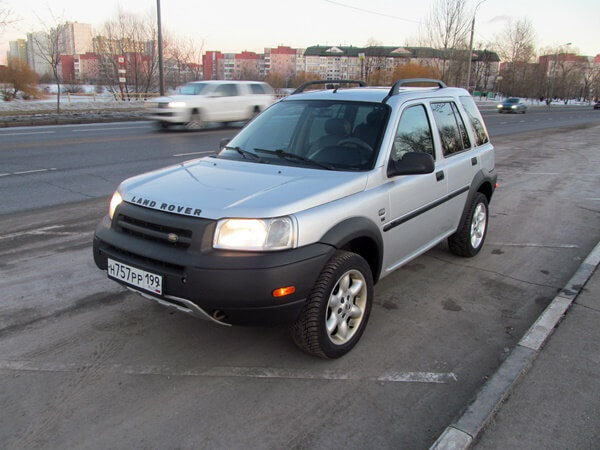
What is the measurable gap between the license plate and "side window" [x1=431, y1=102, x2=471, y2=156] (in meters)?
2.88

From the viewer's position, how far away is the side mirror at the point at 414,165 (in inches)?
140

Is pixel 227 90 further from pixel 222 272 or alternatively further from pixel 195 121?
pixel 222 272

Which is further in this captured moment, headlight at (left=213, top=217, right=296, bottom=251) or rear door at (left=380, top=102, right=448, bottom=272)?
rear door at (left=380, top=102, right=448, bottom=272)

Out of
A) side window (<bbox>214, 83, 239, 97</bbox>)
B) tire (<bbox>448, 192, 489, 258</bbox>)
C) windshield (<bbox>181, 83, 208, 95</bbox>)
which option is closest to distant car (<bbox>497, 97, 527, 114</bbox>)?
side window (<bbox>214, 83, 239, 97</bbox>)

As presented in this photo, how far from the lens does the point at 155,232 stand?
3027mm

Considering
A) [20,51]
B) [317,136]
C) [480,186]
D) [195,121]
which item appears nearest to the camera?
[317,136]

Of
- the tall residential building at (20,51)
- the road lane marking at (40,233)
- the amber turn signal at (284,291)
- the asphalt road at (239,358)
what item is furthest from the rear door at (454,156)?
the tall residential building at (20,51)

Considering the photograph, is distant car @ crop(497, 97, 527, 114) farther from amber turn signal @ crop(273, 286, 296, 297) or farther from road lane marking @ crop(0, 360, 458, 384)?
amber turn signal @ crop(273, 286, 296, 297)

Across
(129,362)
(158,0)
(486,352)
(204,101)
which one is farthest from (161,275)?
(158,0)

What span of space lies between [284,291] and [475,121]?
3662mm

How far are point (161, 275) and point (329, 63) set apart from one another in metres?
170

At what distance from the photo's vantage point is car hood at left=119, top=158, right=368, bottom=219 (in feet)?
9.61

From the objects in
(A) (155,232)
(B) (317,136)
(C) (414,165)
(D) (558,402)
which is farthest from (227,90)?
(D) (558,402)

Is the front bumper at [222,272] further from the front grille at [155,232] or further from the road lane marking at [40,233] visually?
the road lane marking at [40,233]
